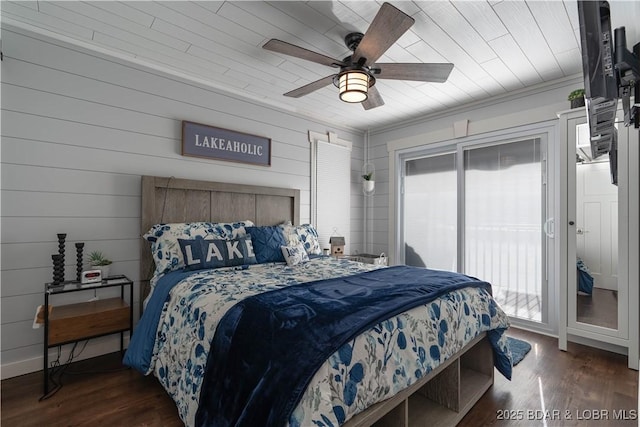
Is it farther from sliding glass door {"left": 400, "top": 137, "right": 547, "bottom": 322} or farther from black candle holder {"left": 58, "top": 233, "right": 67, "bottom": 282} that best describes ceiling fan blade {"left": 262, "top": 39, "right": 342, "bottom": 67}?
sliding glass door {"left": 400, "top": 137, "right": 547, "bottom": 322}

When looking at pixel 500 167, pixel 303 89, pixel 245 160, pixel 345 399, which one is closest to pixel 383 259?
pixel 500 167

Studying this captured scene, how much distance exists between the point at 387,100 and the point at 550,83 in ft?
5.21

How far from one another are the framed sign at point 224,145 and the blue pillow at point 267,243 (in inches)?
34.5

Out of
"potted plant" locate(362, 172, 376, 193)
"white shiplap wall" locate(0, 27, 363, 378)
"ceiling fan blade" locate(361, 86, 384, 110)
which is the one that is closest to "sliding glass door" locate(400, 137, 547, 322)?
"potted plant" locate(362, 172, 376, 193)

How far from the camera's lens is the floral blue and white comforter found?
1150mm

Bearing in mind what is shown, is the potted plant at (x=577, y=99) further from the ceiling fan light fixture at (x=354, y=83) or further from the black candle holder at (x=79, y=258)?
the black candle holder at (x=79, y=258)

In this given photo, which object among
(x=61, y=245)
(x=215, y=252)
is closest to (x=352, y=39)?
(x=215, y=252)

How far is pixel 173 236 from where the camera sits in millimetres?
2494

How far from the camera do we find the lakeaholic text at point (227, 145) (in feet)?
10.1

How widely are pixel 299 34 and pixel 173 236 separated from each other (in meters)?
1.85

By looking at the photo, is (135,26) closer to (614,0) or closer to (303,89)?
(303,89)

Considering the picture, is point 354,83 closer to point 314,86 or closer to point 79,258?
point 314,86

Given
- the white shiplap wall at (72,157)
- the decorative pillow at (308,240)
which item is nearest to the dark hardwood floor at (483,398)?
the white shiplap wall at (72,157)

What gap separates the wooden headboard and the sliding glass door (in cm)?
177
